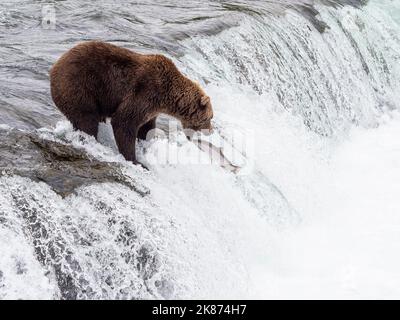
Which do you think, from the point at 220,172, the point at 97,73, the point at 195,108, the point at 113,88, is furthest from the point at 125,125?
the point at 220,172

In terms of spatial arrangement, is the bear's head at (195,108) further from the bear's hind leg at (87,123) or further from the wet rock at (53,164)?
the wet rock at (53,164)

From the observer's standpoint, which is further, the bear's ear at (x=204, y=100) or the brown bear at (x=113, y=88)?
the bear's ear at (x=204, y=100)

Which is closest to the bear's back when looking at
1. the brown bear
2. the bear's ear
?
the brown bear

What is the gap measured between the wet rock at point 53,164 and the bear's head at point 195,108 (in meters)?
0.94

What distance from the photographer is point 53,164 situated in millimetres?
4625

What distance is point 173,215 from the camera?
15.8 feet

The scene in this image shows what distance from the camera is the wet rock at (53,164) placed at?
4.41 metres

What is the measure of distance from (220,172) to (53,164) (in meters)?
1.87

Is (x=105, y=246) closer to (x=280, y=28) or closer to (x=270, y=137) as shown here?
(x=270, y=137)

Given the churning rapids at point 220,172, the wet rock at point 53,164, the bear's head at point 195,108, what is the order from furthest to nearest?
the bear's head at point 195,108, the wet rock at point 53,164, the churning rapids at point 220,172

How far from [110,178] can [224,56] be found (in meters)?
4.33

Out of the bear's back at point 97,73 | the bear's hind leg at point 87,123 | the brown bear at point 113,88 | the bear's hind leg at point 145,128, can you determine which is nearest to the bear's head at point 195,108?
the brown bear at point 113,88

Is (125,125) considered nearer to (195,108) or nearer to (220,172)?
(195,108)

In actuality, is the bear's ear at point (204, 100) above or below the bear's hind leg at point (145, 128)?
above
